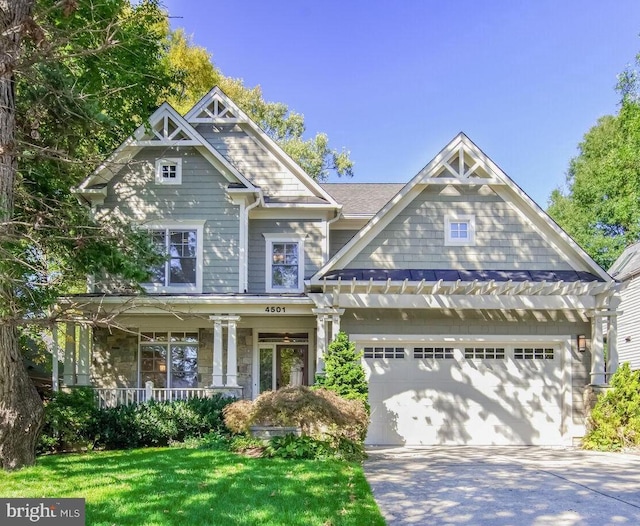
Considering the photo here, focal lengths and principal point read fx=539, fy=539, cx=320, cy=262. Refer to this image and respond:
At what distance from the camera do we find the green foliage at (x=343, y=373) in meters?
10.2

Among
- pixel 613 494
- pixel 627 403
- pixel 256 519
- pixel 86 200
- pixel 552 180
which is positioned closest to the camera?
pixel 256 519

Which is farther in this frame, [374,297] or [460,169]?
[460,169]

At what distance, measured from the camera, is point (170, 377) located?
43.7 feet

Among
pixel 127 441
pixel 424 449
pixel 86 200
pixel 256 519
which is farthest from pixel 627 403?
pixel 86 200

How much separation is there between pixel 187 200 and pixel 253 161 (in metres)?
2.15

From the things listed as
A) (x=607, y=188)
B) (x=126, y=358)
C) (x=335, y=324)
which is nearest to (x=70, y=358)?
(x=126, y=358)

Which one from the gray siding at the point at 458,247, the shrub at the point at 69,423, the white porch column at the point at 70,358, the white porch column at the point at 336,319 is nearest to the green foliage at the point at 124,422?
the shrub at the point at 69,423

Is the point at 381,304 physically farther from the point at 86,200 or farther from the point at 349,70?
the point at 349,70

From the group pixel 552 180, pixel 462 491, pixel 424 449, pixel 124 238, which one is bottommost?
pixel 424 449

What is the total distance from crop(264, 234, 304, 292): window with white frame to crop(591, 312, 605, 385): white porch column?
6.58 m

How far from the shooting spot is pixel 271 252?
13.5 metres

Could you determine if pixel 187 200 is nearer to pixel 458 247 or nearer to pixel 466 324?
pixel 458 247

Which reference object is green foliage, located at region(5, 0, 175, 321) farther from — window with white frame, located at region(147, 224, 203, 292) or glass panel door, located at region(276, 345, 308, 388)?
glass panel door, located at region(276, 345, 308, 388)

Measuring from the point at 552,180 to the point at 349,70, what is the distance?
69.7 ft
